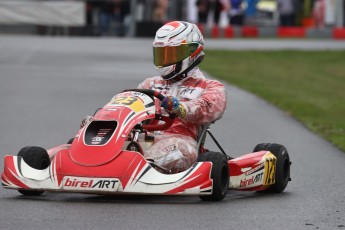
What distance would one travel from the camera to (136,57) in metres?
27.3

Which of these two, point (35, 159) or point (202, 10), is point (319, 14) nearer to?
point (202, 10)

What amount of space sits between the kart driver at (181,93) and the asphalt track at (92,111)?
1.14 feet

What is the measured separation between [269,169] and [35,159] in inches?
77.2

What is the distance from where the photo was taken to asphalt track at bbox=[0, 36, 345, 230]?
25.0 feet

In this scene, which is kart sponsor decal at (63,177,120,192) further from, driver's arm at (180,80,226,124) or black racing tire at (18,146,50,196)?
driver's arm at (180,80,226,124)

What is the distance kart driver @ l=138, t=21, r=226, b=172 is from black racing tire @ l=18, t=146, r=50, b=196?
2.45 ft

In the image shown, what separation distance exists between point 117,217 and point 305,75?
61.2 ft

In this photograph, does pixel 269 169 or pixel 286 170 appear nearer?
pixel 269 169

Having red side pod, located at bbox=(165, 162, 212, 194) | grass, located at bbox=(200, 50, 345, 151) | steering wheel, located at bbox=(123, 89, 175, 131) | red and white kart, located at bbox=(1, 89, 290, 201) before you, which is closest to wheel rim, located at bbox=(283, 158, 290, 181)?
red and white kart, located at bbox=(1, 89, 290, 201)

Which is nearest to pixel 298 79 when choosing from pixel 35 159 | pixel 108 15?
A: pixel 108 15

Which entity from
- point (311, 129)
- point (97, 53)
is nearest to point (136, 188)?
point (311, 129)

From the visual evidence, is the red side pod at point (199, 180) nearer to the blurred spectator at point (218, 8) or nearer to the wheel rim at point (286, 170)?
the wheel rim at point (286, 170)

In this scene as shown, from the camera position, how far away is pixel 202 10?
124 ft

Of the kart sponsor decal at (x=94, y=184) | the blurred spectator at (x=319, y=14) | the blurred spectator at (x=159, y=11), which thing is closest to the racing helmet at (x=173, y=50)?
the kart sponsor decal at (x=94, y=184)
